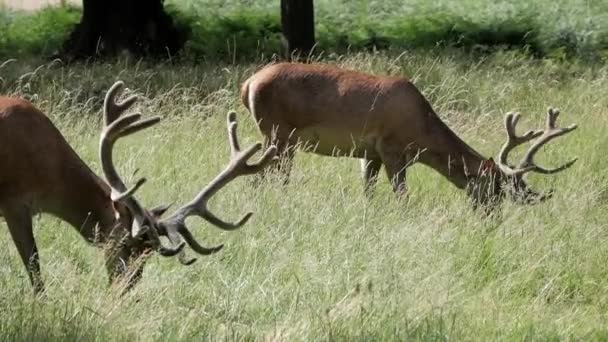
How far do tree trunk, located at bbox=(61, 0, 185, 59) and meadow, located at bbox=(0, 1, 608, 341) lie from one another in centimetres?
429

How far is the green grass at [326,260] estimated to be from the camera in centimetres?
610

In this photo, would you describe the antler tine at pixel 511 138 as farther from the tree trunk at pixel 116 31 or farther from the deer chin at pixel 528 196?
the tree trunk at pixel 116 31

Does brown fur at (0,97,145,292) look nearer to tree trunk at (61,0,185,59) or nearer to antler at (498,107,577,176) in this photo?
antler at (498,107,577,176)

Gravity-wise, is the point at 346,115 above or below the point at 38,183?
below

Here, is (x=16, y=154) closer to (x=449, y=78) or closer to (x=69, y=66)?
(x=449, y=78)

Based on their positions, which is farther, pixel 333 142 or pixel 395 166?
pixel 333 142

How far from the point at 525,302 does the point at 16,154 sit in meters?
2.90

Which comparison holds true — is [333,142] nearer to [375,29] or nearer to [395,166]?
[395,166]

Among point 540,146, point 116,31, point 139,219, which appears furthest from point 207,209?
point 116,31

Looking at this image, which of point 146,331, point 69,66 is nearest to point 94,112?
point 69,66

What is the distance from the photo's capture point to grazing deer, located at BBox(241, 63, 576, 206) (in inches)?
392

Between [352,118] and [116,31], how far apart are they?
710 centimetres

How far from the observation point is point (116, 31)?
54.0ft

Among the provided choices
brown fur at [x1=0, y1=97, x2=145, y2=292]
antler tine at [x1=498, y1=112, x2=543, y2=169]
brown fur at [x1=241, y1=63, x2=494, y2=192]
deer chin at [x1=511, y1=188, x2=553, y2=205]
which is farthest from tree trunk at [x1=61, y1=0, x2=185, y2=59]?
brown fur at [x1=0, y1=97, x2=145, y2=292]
